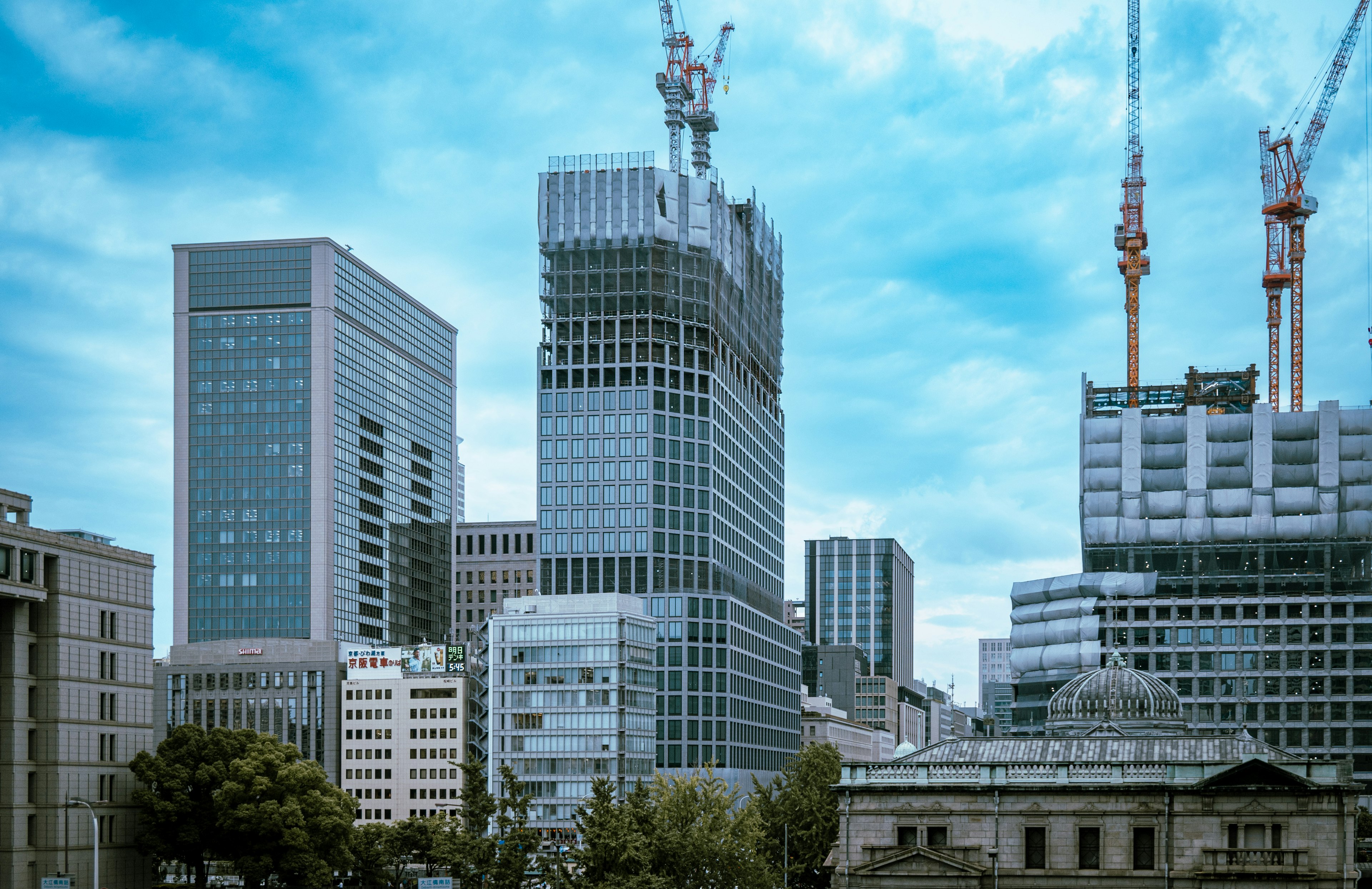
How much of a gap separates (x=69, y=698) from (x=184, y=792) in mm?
13471

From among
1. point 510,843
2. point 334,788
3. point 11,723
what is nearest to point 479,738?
Answer: point 334,788

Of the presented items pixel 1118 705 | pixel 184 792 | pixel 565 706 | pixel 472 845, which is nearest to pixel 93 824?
pixel 184 792

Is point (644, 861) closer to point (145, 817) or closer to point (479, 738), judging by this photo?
point (145, 817)

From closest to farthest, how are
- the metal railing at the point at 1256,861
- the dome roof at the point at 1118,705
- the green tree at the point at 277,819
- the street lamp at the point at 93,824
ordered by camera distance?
the metal railing at the point at 1256,861 → the dome roof at the point at 1118,705 → the street lamp at the point at 93,824 → the green tree at the point at 277,819

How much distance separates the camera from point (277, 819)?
A: 132000 mm

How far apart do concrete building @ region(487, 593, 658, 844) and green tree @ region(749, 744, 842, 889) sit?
31.4 metres

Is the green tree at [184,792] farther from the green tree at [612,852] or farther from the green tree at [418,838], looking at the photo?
the green tree at [612,852]

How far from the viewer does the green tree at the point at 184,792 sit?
129125 mm

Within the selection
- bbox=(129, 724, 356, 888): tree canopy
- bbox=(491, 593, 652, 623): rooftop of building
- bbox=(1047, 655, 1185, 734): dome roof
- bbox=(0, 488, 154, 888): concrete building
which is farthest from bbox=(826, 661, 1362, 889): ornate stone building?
bbox=(491, 593, 652, 623): rooftop of building

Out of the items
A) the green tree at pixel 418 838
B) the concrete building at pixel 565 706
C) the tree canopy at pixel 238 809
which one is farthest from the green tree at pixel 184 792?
the concrete building at pixel 565 706

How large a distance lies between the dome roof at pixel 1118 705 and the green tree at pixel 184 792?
68168 mm

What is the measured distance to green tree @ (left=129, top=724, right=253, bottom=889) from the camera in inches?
5084

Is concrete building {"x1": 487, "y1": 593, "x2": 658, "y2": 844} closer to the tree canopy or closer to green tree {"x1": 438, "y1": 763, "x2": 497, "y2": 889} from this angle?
the tree canopy

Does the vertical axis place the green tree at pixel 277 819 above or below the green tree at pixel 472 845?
below
